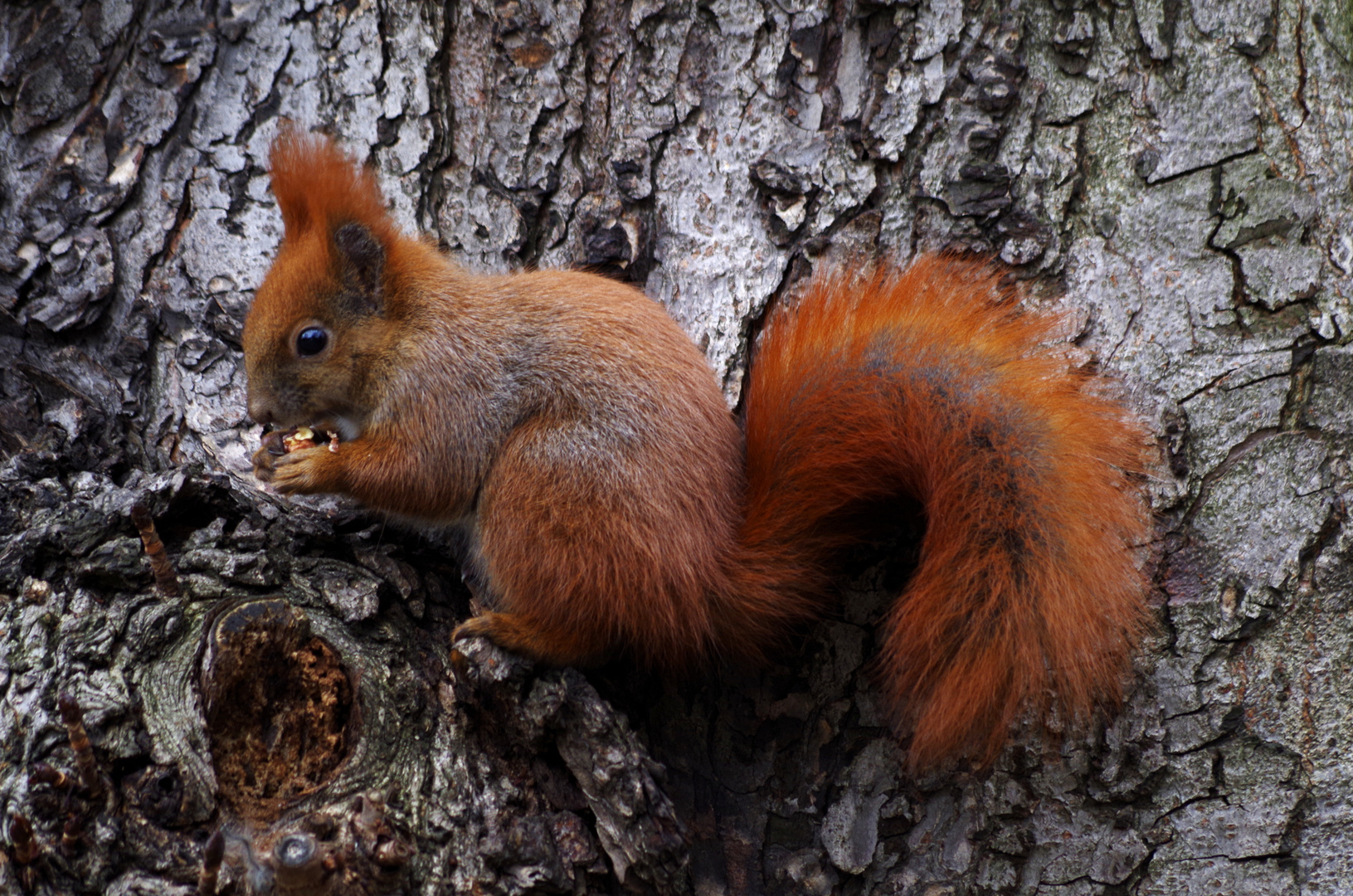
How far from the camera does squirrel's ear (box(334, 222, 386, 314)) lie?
1730 mm

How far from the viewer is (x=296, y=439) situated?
1806 mm

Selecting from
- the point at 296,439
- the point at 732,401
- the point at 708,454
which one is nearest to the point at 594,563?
the point at 708,454

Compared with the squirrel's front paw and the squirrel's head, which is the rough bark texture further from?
the squirrel's head

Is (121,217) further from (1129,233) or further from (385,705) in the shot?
(1129,233)

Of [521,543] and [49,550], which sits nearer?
[49,550]

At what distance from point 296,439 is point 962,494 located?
1.22 metres

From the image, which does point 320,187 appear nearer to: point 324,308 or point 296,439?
point 324,308

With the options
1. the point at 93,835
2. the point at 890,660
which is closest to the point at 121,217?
the point at 93,835

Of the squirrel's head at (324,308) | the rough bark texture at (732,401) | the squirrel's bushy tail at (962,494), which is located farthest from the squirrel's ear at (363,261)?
the squirrel's bushy tail at (962,494)

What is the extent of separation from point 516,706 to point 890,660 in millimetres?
530

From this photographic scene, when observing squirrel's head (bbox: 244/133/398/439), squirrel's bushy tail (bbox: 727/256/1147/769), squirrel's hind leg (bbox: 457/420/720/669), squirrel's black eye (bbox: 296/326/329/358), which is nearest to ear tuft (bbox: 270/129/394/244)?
squirrel's head (bbox: 244/133/398/439)

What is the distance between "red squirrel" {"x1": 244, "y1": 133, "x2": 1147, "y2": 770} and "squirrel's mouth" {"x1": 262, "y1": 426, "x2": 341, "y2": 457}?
1.0 inches

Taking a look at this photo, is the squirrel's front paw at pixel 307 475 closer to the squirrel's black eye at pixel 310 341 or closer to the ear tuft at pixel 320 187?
the squirrel's black eye at pixel 310 341

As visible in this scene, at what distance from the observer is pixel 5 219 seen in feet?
6.33
